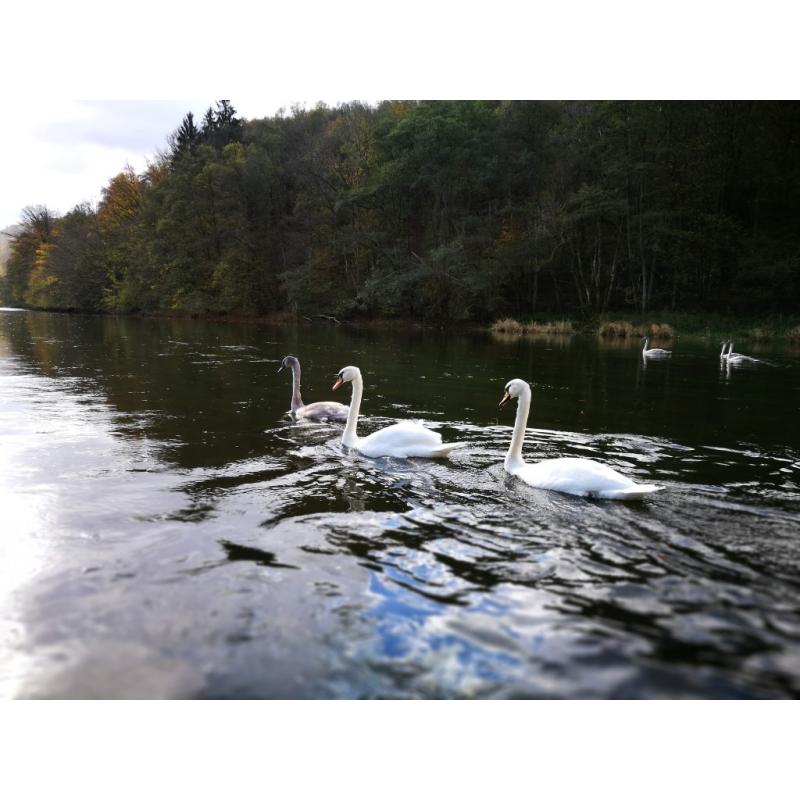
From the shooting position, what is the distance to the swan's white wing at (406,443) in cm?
821

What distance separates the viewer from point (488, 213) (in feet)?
148

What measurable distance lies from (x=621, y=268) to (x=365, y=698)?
140 ft

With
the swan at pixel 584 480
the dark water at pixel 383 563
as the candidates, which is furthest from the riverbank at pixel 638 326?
the swan at pixel 584 480

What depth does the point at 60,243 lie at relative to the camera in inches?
2719

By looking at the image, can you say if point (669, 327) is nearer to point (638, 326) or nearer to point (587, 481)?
point (638, 326)

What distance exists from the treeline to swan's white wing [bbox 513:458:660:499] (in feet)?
109

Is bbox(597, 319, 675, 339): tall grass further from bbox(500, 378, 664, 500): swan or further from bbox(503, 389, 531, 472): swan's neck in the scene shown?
bbox(500, 378, 664, 500): swan

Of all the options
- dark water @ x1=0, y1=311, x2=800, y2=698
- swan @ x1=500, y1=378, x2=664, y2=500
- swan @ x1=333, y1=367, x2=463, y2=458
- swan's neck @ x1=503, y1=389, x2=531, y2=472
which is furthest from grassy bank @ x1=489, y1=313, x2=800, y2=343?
swan @ x1=500, y1=378, x2=664, y2=500

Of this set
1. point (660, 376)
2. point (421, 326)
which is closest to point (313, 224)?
point (421, 326)

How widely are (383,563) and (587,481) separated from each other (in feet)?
8.04

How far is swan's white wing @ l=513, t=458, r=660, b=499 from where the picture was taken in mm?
6445

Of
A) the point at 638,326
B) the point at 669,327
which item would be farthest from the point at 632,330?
the point at 669,327

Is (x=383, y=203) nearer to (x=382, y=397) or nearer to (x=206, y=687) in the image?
(x=382, y=397)

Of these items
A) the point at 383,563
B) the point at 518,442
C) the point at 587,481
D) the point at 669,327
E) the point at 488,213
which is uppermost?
the point at 488,213
